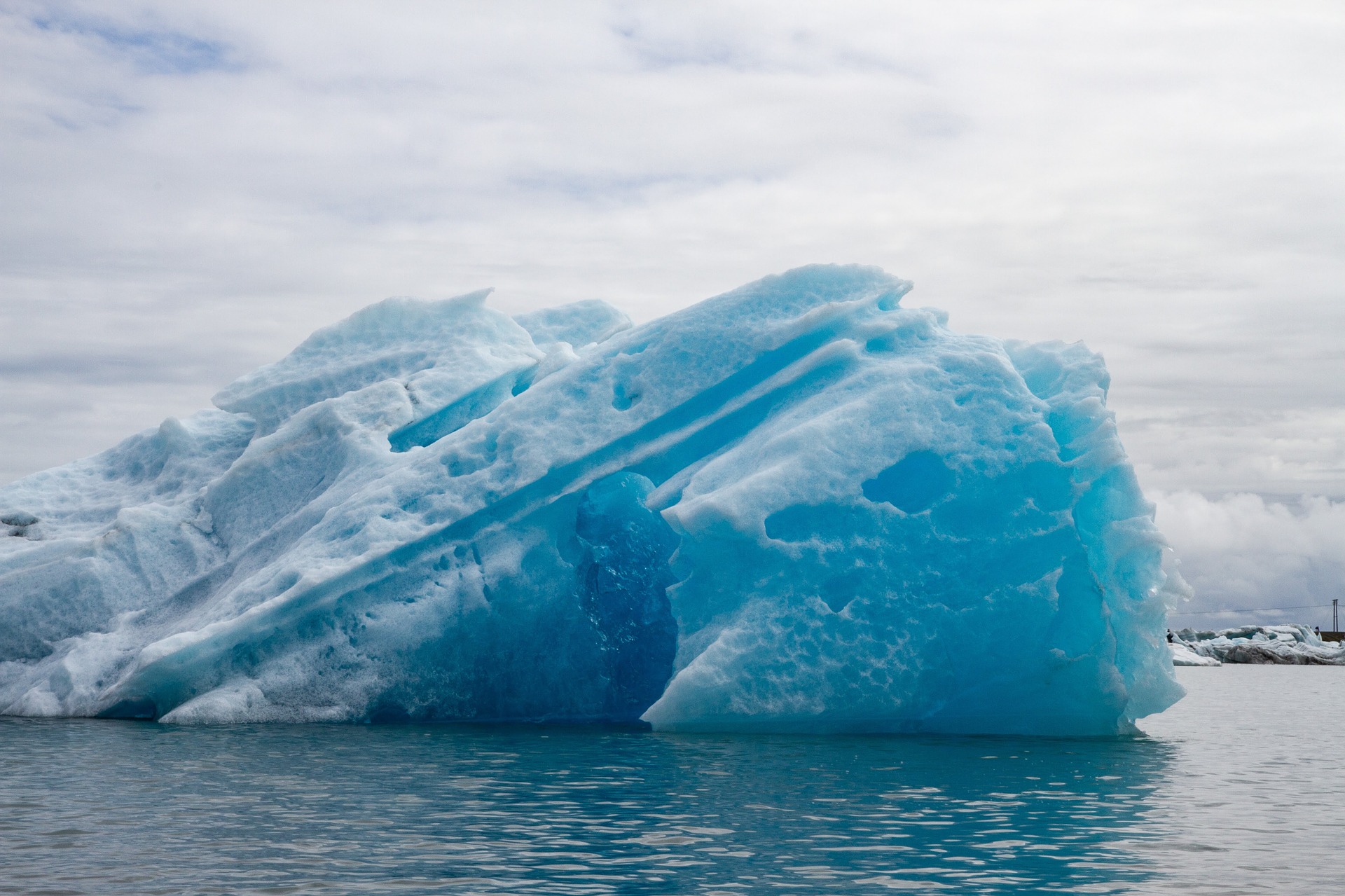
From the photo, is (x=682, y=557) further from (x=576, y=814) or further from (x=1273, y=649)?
(x=1273, y=649)

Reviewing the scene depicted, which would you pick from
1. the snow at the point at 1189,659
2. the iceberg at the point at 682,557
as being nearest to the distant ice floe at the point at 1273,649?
the snow at the point at 1189,659

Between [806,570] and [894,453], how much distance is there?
155 centimetres

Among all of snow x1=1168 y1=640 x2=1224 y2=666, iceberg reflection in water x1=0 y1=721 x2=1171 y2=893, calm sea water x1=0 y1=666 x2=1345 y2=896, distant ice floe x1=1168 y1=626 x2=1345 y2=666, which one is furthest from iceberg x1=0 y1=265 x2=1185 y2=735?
distant ice floe x1=1168 y1=626 x2=1345 y2=666

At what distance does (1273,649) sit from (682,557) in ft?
185

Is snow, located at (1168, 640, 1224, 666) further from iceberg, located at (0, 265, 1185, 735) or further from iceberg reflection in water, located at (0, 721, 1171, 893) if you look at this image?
iceberg reflection in water, located at (0, 721, 1171, 893)

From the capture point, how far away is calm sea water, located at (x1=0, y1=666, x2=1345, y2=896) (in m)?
6.39

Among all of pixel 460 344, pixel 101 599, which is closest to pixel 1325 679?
pixel 460 344

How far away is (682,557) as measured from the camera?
1347 cm

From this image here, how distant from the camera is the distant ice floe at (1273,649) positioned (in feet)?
198

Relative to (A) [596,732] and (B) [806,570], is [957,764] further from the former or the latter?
(A) [596,732]

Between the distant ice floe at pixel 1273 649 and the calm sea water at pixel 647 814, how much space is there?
51.3m

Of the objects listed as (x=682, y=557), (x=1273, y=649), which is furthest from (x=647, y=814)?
(x=1273, y=649)

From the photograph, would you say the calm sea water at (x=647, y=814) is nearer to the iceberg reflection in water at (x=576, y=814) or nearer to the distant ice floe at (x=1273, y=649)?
the iceberg reflection in water at (x=576, y=814)

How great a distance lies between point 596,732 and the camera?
45.5 ft
